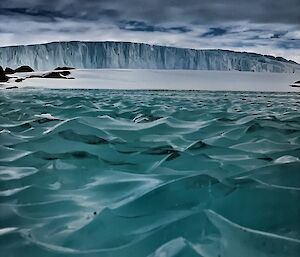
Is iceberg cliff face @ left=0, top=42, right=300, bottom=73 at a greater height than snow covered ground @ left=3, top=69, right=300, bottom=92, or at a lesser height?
greater

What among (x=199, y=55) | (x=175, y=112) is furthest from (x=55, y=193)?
(x=175, y=112)

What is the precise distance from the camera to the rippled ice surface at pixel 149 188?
1.15m

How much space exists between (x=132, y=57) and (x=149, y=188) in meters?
1.36

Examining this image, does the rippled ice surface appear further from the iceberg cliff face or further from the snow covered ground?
the snow covered ground

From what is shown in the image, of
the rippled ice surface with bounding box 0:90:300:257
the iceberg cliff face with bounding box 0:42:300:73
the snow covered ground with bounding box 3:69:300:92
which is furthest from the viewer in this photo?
the snow covered ground with bounding box 3:69:300:92

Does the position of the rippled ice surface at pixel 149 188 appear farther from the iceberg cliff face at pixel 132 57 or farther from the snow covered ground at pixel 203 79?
the snow covered ground at pixel 203 79

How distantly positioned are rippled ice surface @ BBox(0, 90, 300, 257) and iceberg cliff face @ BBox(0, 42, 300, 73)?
1.28 feet

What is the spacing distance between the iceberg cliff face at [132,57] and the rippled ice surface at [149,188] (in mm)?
391

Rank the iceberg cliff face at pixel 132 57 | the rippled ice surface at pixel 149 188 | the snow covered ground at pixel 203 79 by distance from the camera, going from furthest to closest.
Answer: the snow covered ground at pixel 203 79, the iceberg cliff face at pixel 132 57, the rippled ice surface at pixel 149 188

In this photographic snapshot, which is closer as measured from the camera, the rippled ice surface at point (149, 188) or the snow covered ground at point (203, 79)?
the rippled ice surface at point (149, 188)

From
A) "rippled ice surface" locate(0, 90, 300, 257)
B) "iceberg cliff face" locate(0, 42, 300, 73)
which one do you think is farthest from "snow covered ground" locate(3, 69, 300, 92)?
"rippled ice surface" locate(0, 90, 300, 257)

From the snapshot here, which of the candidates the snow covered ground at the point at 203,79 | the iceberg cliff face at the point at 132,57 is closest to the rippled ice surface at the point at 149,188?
the iceberg cliff face at the point at 132,57

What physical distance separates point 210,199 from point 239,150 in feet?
2.07

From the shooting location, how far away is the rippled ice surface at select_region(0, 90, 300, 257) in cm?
115
